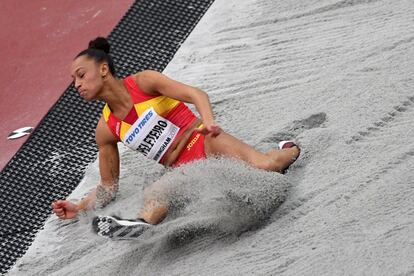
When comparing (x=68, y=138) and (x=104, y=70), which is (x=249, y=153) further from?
(x=68, y=138)

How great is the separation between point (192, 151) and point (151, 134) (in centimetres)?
24

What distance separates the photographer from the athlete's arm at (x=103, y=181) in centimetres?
559

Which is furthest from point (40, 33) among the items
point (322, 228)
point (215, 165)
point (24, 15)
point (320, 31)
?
point (322, 228)

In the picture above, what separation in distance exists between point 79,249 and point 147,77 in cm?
102

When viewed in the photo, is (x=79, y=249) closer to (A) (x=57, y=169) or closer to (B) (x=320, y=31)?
(A) (x=57, y=169)

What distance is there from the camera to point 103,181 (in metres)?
5.82

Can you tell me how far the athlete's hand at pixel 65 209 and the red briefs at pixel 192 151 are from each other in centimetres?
59

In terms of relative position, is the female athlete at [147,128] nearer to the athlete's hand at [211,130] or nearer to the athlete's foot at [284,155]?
the athlete's foot at [284,155]

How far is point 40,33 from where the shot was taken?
777 centimetres

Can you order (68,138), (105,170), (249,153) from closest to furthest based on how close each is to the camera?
(249,153) → (105,170) → (68,138)

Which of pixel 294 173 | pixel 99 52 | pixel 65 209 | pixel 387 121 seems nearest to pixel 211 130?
pixel 294 173

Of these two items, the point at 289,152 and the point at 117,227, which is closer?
the point at 117,227

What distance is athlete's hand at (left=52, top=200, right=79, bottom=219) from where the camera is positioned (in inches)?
219

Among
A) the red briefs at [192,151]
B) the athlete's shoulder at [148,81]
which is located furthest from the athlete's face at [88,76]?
the red briefs at [192,151]
